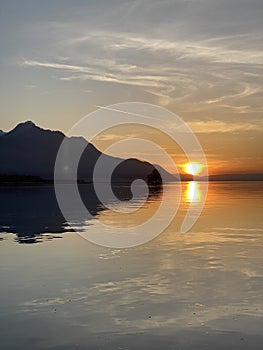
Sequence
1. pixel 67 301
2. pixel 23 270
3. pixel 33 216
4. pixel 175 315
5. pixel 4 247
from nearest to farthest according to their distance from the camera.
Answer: pixel 175 315 → pixel 67 301 → pixel 23 270 → pixel 4 247 → pixel 33 216

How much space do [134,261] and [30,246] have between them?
6767 millimetres

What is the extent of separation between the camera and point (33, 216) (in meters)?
44.2

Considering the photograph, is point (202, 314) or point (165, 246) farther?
point (165, 246)

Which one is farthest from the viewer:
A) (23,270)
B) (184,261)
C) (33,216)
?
(33,216)

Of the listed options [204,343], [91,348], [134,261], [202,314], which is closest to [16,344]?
[91,348]

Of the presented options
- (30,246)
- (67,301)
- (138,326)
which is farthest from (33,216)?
(138,326)

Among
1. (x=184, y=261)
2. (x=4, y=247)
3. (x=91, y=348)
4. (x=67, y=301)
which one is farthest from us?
(x=4, y=247)

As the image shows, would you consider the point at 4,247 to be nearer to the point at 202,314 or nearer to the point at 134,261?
the point at 134,261

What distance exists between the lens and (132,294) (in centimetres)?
1591

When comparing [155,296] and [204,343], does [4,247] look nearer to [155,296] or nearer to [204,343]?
[155,296]

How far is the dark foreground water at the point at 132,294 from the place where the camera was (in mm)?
11867

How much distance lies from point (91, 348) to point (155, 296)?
485 cm

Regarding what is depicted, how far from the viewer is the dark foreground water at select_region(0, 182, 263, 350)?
38.9 ft

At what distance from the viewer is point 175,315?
1362cm
